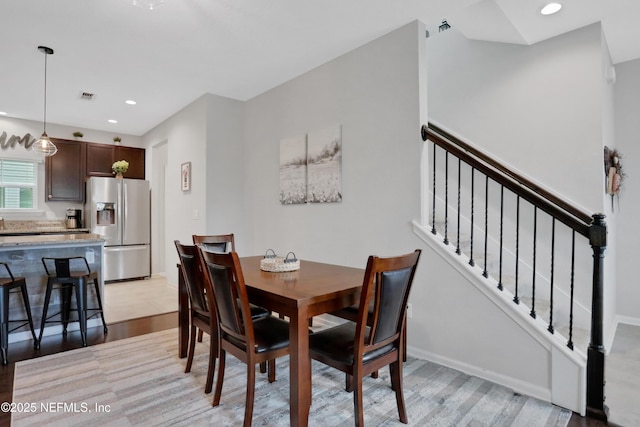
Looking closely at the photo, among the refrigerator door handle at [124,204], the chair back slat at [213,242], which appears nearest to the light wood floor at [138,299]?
the refrigerator door handle at [124,204]

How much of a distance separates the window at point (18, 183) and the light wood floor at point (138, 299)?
1.98 metres

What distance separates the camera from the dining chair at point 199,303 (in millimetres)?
2129

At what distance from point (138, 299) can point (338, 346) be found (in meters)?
3.83

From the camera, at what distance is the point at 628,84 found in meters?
3.64

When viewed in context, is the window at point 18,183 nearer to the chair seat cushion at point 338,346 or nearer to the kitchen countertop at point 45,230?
the kitchen countertop at point 45,230

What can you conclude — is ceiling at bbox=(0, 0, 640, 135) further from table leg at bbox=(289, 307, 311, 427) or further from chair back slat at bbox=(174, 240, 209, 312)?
table leg at bbox=(289, 307, 311, 427)

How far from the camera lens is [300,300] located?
158 cm

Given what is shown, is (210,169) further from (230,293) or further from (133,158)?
(230,293)

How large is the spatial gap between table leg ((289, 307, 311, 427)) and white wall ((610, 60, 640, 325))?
151 inches

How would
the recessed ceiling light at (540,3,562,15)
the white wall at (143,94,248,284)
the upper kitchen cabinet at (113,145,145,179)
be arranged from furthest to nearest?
the upper kitchen cabinet at (113,145,145,179) < the white wall at (143,94,248,284) < the recessed ceiling light at (540,3,562,15)

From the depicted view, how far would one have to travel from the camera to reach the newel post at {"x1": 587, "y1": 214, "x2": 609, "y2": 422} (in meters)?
1.88

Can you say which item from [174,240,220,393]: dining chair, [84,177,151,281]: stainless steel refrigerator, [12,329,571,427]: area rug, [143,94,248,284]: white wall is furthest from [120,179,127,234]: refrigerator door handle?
[174,240,220,393]: dining chair

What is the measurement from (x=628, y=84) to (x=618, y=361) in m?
2.89

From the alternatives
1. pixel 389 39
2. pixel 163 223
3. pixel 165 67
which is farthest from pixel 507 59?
pixel 163 223
